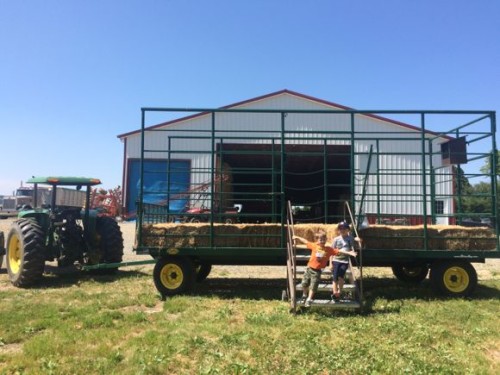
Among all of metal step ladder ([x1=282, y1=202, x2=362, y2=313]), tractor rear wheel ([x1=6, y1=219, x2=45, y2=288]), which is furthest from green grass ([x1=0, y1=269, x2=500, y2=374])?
tractor rear wheel ([x1=6, y1=219, x2=45, y2=288])

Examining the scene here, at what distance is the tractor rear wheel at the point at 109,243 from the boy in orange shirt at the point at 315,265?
5218 millimetres

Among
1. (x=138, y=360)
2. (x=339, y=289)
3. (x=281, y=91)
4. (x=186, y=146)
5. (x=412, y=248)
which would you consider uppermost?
(x=281, y=91)

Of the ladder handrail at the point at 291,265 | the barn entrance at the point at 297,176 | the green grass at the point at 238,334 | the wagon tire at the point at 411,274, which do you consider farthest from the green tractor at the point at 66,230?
the barn entrance at the point at 297,176

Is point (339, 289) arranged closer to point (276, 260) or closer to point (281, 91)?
point (276, 260)

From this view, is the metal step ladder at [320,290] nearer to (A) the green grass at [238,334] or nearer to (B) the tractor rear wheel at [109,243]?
(A) the green grass at [238,334]

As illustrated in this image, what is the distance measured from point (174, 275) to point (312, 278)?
9.46ft

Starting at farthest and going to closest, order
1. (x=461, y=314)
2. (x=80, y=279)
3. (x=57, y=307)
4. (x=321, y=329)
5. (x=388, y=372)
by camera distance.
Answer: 1. (x=80, y=279)
2. (x=57, y=307)
3. (x=461, y=314)
4. (x=321, y=329)
5. (x=388, y=372)

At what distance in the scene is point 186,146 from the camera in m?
22.4

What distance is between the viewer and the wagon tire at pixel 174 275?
8.31m

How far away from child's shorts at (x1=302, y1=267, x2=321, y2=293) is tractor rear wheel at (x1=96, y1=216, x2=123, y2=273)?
5.30 meters

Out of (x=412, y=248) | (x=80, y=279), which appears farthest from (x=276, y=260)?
(x=80, y=279)

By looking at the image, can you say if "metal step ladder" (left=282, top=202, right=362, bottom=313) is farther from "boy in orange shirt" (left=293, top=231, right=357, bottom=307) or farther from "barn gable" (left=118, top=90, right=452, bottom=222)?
"barn gable" (left=118, top=90, right=452, bottom=222)

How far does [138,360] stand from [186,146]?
716 inches

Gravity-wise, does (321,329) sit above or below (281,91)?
below
